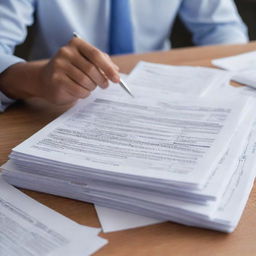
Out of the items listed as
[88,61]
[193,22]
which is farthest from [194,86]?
[193,22]

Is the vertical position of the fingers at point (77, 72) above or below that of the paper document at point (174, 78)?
above

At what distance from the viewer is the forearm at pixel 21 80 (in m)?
0.81

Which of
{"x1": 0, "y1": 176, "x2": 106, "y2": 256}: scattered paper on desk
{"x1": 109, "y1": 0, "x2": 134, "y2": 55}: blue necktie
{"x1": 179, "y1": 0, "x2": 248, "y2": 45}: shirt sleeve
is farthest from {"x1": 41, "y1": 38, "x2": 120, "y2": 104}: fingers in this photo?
{"x1": 179, "y1": 0, "x2": 248, "y2": 45}: shirt sleeve

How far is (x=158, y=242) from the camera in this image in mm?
482

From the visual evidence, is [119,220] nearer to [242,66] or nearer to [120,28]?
[242,66]

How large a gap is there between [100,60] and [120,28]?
0.54 meters

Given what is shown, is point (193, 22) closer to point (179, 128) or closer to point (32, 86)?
point (32, 86)

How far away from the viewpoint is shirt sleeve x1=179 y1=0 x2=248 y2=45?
52.5 inches

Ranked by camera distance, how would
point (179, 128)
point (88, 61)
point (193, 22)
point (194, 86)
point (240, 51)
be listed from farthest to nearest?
point (193, 22) < point (240, 51) < point (194, 86) < point (88, 61) < point (179, 128)

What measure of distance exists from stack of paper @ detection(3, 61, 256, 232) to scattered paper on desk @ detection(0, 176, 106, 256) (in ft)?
0.13

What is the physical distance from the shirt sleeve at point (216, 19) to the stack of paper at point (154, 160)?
69 centimetres

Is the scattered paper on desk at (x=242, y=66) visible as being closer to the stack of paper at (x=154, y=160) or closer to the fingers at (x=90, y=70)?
the stack of paper at (x=154, y=160)

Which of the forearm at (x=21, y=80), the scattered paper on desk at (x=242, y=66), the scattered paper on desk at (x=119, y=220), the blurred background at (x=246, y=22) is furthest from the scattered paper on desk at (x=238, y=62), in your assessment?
the blurred background at (x=246, y=22)

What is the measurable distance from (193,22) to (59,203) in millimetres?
1029
